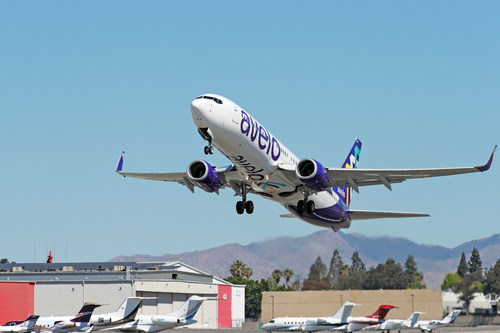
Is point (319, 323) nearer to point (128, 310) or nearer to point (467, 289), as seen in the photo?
point (467, 289)

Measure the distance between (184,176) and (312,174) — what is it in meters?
9.94

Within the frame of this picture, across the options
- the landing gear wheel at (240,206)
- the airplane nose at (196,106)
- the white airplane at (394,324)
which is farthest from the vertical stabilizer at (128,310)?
the airplane nose at (196,106)

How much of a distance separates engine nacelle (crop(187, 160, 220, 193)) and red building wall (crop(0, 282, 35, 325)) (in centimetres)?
3569

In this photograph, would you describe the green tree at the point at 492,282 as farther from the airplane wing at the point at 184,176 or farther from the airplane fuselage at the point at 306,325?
the airplane wing at the point at 184,176

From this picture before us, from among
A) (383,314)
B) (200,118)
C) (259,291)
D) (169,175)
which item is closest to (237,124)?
(200,118)

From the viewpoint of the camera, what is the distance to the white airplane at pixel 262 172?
38.8m

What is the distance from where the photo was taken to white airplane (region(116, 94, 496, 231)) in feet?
127

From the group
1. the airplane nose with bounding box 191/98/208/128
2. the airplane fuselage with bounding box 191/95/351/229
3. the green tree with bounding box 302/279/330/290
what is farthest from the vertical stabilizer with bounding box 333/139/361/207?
the green tree with bounding box 302/279/330/290

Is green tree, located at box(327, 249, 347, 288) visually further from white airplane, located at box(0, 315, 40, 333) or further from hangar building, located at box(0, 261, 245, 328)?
white airplane, located at box(0, 315, 40, 333)

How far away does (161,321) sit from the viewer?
70.4 m

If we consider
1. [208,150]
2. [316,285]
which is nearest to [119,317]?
[208,150]

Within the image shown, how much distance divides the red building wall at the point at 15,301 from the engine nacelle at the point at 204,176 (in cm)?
3569

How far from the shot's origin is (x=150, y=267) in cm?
10775

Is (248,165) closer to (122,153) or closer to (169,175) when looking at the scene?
(169,175)
